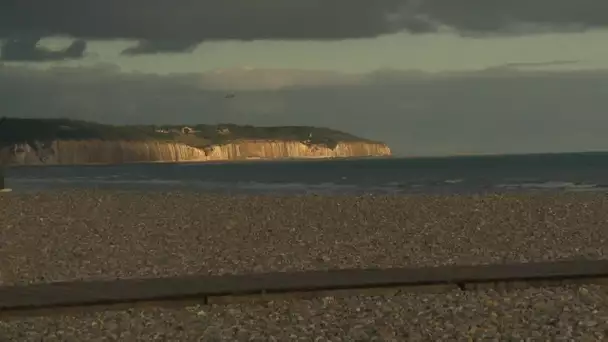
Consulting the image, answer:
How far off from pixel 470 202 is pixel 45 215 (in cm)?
1169

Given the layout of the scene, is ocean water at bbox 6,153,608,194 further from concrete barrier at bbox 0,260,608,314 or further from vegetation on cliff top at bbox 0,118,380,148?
vegetation on cliff top at bbox 0,118,380,148

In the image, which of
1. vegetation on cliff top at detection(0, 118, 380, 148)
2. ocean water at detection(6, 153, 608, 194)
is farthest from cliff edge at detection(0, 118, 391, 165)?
ocean water at detection(6, 153, 608, 194)

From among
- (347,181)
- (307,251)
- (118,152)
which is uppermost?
(118,152)

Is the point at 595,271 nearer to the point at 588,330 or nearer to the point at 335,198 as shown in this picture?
the point at 588,330

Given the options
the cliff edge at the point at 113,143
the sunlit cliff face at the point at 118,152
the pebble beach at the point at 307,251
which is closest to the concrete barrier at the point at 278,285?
the pebble beach at the point at 307,251

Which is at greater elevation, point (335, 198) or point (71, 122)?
point (71, 122)

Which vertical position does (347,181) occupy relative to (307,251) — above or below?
above

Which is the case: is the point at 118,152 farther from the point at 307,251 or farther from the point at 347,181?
the point at 307,251

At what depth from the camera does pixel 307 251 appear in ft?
53.0

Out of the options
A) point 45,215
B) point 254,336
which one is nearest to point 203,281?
point 254,336

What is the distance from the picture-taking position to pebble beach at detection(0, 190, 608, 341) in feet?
30.2

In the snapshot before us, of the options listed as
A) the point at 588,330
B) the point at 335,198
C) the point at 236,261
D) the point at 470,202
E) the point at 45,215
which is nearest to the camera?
the point at 588,330

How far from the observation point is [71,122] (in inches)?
7190

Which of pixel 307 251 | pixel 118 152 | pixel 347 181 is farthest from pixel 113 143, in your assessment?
pixel 307 251
